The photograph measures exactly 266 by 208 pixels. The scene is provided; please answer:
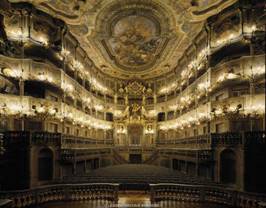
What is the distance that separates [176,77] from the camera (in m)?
33.2

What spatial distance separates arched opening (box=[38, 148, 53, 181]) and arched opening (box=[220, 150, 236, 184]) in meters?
12.8

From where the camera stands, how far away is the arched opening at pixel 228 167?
47.3 feet

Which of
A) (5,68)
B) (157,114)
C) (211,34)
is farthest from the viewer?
(157,114)

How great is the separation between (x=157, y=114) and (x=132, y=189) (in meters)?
23.3

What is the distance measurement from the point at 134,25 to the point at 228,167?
51.9ft

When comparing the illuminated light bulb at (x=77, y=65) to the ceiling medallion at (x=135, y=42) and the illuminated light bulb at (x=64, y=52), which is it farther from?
the ceiling medallion at (x=135, y=42)

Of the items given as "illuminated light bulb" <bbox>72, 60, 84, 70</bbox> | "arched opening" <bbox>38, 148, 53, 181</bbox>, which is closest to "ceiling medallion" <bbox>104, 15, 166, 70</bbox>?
"illuminated light bulb" <bbox>72, 60, 84, 70</bbox>

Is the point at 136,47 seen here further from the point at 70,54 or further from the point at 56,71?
the point at 56,71

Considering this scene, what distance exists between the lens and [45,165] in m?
17.1

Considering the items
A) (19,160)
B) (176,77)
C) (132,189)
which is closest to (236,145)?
(132,189)

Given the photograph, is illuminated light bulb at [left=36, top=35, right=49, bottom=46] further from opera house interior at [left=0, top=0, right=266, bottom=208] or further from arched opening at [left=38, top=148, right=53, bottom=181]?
arched opening at [left=38, top=148, right=53, bottom=181]

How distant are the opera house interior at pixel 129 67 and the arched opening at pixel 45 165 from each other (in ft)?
0.25

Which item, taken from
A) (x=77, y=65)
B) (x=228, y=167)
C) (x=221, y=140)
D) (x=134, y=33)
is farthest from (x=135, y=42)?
(x=228, y=167)

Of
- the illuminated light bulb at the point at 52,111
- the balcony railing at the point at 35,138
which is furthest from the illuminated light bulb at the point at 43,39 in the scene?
the balcony railing at the point at 35,138
